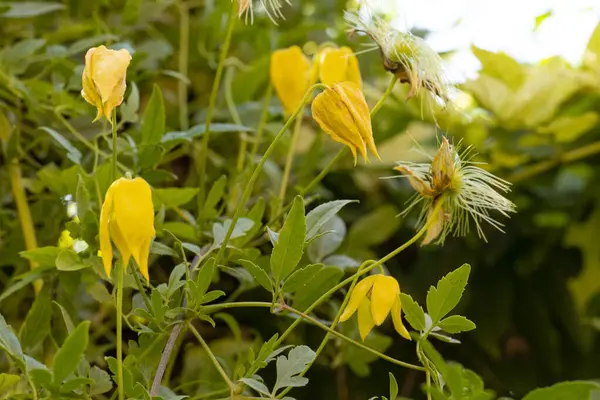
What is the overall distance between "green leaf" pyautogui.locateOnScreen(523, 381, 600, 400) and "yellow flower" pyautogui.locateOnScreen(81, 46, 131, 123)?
0.67 feet

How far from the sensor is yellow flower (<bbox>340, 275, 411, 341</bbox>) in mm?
289

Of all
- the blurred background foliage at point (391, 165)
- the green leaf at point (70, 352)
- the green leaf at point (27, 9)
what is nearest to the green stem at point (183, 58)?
the blurred background foliage at point (391, 165)

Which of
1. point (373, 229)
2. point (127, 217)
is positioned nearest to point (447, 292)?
point (127, 217)

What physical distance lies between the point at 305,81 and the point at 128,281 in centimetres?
17

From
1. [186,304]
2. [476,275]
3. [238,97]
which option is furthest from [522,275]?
[186,304]

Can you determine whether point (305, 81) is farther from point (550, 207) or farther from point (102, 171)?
point (550, 207)

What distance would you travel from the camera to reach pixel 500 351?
0.65 metres

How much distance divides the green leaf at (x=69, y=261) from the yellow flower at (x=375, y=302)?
126 mm

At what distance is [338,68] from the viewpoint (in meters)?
0.39

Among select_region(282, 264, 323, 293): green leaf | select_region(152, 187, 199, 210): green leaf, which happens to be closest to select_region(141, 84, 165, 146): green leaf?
Result: select_region(152, 187, 199, 210): green leaf

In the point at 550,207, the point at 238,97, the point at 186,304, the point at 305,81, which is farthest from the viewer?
the point at 550,207

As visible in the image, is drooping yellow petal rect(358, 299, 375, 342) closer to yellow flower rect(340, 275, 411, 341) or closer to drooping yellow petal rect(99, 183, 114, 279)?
yellow flower rect(340, 275, 411, 341)

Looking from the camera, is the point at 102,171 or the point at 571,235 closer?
the point at 102,171

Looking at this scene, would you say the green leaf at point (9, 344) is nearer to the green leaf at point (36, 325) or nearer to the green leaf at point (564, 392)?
the green leaf at point (36, 325)
